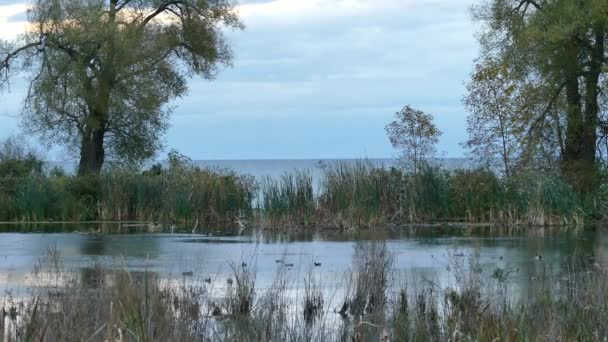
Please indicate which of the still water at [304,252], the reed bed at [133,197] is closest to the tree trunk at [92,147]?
the reed bed at [133,197]

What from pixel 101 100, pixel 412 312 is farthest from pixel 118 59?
pixel 412 312

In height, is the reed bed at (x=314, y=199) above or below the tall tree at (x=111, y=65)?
below

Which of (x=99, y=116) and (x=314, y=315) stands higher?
(x=99, y=116)

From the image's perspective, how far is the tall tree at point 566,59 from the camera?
3198 centimetres

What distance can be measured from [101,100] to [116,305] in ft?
110

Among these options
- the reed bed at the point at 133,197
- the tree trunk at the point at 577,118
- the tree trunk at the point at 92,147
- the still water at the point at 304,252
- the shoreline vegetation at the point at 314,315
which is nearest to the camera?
the shoreline vegetation at the point at 314,315

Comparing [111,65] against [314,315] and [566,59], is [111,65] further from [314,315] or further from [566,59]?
[314,315]

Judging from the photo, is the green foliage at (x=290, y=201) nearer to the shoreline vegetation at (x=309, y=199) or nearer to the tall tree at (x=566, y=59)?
the shoreline vegetation at (x=309, y=199)

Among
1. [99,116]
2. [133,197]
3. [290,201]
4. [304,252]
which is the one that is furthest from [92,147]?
[304,252]

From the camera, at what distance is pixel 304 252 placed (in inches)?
852

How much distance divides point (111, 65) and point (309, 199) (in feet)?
52.8

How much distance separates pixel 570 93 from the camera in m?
34.5

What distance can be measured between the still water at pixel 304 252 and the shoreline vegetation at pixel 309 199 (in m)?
1.42

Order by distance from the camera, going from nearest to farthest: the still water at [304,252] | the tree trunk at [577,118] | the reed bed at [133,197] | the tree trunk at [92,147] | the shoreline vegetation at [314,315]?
the shoreline vegetation at [314,315]
the still water at [304,252]
the reed bed at [133,197]
the tree trunk at [577,118]
the tree trunk at [92,147]
